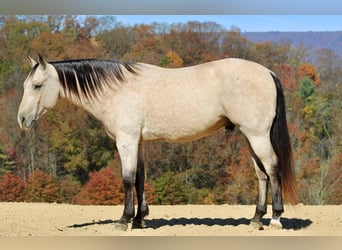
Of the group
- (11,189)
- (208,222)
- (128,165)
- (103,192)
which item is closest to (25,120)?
(128,165)

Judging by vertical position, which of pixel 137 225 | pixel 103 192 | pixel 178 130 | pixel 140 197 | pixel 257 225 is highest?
pixel 178 130

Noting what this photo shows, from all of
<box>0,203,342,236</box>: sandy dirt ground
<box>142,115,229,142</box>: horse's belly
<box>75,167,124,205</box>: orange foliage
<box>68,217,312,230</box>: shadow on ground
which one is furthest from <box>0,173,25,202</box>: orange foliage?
<box>142,115,229,142</box>: horse's belly

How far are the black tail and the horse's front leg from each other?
5.65ft

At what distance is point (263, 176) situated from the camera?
6652 millimetres

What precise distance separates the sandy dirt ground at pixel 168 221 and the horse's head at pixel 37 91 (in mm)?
1514

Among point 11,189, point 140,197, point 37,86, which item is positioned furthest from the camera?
point 11,189

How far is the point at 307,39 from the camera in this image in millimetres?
18922

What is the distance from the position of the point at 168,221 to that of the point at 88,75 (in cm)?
246

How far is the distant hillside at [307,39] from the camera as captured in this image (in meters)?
18.0

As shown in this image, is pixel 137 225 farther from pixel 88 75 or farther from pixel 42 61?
pixel 42 61

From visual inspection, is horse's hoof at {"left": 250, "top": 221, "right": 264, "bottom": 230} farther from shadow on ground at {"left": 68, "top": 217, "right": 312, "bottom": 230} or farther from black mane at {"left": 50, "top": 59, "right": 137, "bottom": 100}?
black mane at {"left": 50, "top": 59, "right": 137, "bottom": 100}

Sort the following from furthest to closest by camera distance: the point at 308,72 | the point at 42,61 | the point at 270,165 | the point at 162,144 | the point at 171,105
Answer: the point at 308,72
the point at 162,144
the point at 42,61
the point at 171,105
the point at 270,165

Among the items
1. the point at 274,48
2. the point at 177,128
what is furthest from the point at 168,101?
the point at 274,48

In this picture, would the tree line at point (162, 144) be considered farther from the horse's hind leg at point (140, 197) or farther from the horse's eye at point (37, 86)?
the horse's eye at point (37, 86)
